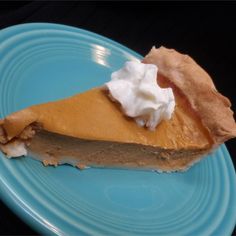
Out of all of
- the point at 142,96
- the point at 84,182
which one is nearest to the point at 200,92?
the point at 142,96

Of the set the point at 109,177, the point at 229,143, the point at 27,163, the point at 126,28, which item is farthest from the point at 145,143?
the point at 126,28

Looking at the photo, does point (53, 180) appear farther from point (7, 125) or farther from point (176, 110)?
point (176, 110)

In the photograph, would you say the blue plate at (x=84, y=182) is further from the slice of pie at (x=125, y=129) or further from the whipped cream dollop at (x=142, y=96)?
the whipped cream dollop at (x=142, y=96)

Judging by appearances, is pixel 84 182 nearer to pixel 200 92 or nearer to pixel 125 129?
pixel 125 129

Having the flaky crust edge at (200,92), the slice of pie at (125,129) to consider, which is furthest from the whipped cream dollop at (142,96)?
the flaky crust edge at (200,92)

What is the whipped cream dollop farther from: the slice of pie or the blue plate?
the blue plate

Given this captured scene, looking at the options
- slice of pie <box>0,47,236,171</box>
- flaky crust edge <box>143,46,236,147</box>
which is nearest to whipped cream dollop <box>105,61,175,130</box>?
slice of pie <box>0,47,236,171</box>
